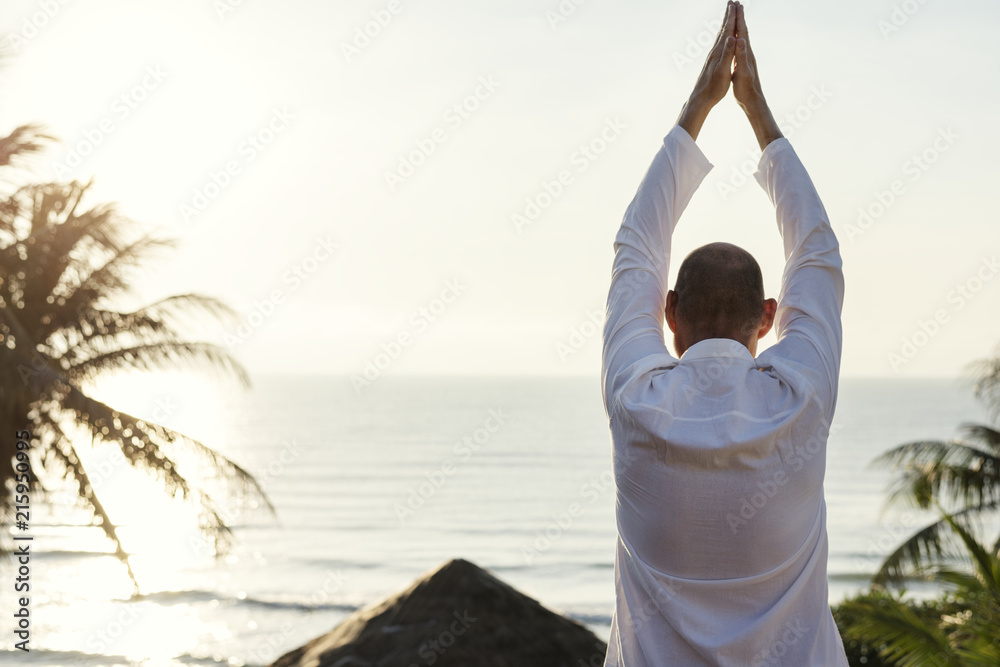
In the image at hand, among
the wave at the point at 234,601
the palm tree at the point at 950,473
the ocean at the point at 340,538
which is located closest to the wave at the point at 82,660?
the ocean at the point at 340,538

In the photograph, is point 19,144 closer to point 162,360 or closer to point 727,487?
point 162,360

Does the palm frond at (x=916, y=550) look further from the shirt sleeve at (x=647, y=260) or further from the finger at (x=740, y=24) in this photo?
the shirt sleeve at (x=647, y=260)

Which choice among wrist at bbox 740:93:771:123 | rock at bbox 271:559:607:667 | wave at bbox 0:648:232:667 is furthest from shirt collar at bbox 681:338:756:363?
wave at bbox 0:648:232:667

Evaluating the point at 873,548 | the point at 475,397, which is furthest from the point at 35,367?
the point at 475,397

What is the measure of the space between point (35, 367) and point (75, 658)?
974 centimetres

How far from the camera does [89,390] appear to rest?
10180mm

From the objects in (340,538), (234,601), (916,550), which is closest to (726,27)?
(916,550)

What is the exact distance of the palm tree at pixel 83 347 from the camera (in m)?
9.12

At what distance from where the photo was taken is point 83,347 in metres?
10.2

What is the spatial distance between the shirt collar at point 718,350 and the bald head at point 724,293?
0.17ft

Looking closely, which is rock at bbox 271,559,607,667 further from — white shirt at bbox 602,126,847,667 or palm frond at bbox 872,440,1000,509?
palm frond at bbox 872,440,1000,509

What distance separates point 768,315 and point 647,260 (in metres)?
0.25

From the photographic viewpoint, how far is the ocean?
1858 centimetres

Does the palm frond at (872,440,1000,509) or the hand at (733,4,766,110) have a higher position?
the palm frond at (872,440,1000,509)
